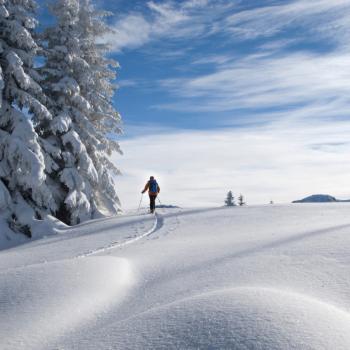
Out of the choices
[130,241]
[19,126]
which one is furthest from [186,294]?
[19,126]

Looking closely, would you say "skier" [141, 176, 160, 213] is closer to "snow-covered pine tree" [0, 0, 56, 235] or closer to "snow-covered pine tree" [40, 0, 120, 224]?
"snow-covered pine tree" [40, 0, 120, 224]

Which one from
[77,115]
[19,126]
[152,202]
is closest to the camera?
[19,126]

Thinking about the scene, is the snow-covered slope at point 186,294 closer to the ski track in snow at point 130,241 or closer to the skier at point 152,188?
the ski track in snow at point 130,241

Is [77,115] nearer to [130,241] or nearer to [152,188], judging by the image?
[152,188]

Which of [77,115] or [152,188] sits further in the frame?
[152,188]

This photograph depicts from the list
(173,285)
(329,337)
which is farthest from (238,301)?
(173,285)

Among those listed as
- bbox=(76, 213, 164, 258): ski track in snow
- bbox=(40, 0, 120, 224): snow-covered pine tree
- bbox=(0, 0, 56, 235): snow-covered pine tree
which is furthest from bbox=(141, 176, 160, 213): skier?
bbox=(0, 0, 56, 235): snow-covered pine tree

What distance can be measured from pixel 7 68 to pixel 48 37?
170 inches

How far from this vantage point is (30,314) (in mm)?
5859

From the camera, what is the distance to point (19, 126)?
15852 mm

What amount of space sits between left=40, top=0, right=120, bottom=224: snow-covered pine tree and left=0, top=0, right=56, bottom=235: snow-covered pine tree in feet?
4.22

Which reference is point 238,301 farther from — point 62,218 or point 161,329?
point 62,218

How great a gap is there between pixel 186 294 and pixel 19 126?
12.3m

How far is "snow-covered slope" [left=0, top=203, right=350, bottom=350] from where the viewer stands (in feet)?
14.2
